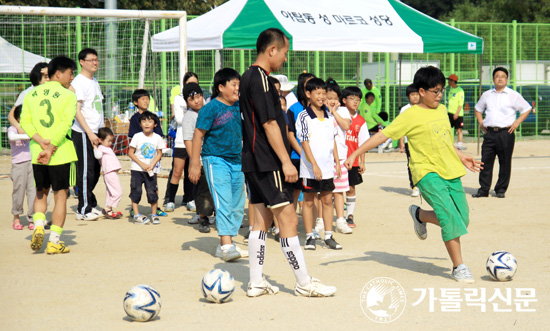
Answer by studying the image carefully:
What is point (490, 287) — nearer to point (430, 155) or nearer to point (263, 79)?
point (430, 155)

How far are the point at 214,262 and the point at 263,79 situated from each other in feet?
7.83

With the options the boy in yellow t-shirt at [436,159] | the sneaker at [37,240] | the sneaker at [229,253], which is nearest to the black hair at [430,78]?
the boy in yellow t-shirt at [436,159]

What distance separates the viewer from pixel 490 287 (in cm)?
597

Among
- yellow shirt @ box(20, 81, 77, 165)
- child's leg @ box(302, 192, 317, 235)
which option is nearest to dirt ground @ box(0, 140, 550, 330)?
child's leg @ box(302, 192, 317, 235)

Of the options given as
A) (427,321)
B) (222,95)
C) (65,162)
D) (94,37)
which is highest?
(94,37)

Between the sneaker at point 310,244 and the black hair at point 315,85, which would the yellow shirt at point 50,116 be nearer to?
the black hair at point 315,85

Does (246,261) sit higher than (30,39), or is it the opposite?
(30,39)

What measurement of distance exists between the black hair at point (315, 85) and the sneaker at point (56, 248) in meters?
3.01

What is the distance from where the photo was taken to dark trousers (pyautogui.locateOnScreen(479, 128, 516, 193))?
11.7 m

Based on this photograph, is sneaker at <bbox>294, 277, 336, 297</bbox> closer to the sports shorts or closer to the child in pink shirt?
the sports shorts

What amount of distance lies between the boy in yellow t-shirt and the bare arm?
0.83 m

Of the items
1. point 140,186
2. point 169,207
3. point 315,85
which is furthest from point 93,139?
point 315,85

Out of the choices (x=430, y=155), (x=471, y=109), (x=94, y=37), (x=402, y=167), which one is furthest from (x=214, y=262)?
(x=471, y=109)

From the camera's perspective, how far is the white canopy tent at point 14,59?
17.5 meters
